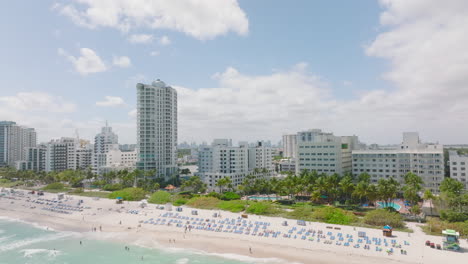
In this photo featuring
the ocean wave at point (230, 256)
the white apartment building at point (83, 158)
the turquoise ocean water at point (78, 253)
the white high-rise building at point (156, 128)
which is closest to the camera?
the ocean wave at point (230, 256)

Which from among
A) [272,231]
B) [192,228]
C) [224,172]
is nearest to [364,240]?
[272,231]

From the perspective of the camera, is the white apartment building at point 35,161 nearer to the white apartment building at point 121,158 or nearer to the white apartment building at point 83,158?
the white apartment building at point 83,158

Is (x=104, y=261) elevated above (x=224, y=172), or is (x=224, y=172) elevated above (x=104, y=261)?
(x=224, y=172)

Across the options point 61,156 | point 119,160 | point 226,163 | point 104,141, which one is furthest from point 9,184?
point 226,163

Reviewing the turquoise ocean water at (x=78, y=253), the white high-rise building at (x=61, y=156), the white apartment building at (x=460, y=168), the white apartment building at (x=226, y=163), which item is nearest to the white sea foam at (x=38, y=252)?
the turquoise ocean water at (x=78, y=253)

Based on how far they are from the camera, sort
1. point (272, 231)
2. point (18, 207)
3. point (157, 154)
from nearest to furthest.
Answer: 1. point (272, 231)
2. point (18, 207)
3. point (157, 154)

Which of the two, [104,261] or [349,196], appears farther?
[349,196]

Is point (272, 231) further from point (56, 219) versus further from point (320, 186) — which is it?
point (56, 219)
